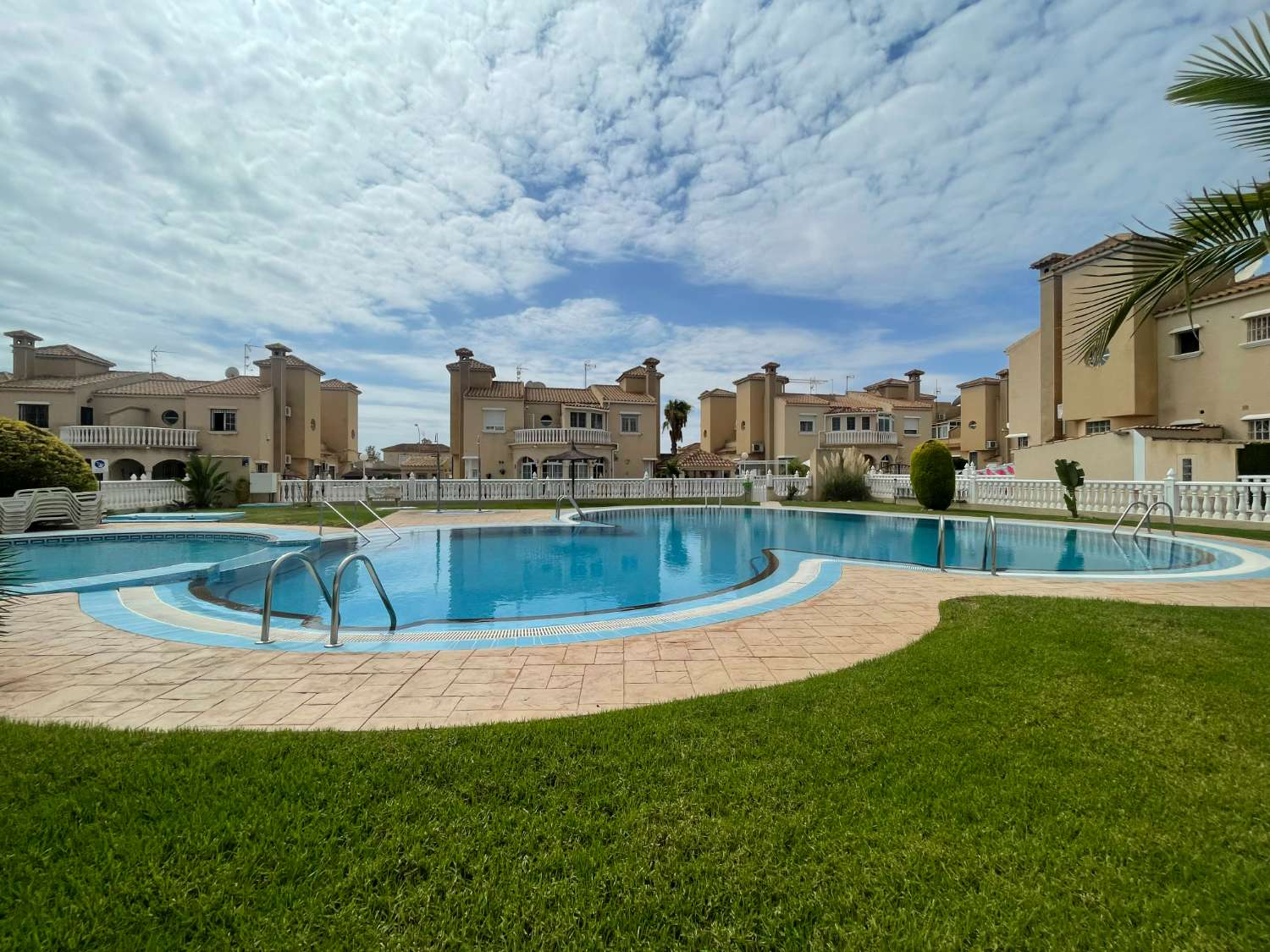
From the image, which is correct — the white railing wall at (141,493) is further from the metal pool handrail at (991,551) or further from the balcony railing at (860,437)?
the balcony railing at (860,437)

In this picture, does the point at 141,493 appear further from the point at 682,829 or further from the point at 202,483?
the point at 682,829

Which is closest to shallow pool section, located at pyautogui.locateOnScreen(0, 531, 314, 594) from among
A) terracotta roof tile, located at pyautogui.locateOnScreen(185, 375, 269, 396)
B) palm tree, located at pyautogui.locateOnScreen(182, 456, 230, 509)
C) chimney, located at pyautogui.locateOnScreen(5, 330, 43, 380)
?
palm tree, located at pyautogui.locateOnScreen(182, 456, 230, 509)

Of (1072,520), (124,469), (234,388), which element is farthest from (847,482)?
(124,469)

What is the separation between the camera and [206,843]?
7.02 ft

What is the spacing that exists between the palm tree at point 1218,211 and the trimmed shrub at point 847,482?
21.5 meters

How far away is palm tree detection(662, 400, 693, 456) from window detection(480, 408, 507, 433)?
1832 centimetres

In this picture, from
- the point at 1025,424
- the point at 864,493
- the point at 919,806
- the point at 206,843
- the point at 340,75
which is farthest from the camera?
the point at 1025,424

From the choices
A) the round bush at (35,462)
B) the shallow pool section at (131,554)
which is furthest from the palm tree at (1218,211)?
the round bush at (35,462)

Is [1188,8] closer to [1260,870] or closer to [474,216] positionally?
[1260,870]

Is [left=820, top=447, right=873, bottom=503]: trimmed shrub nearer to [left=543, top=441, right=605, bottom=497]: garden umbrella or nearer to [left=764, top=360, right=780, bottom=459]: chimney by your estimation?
[left=543, top=441, right=605, bottom=497]: garden umbrella

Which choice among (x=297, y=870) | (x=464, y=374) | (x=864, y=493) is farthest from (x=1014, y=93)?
(x=464, y=374)

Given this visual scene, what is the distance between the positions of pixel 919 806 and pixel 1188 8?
271 inches

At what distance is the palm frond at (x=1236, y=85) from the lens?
11.4ft

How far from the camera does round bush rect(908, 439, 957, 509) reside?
19.9 metres
